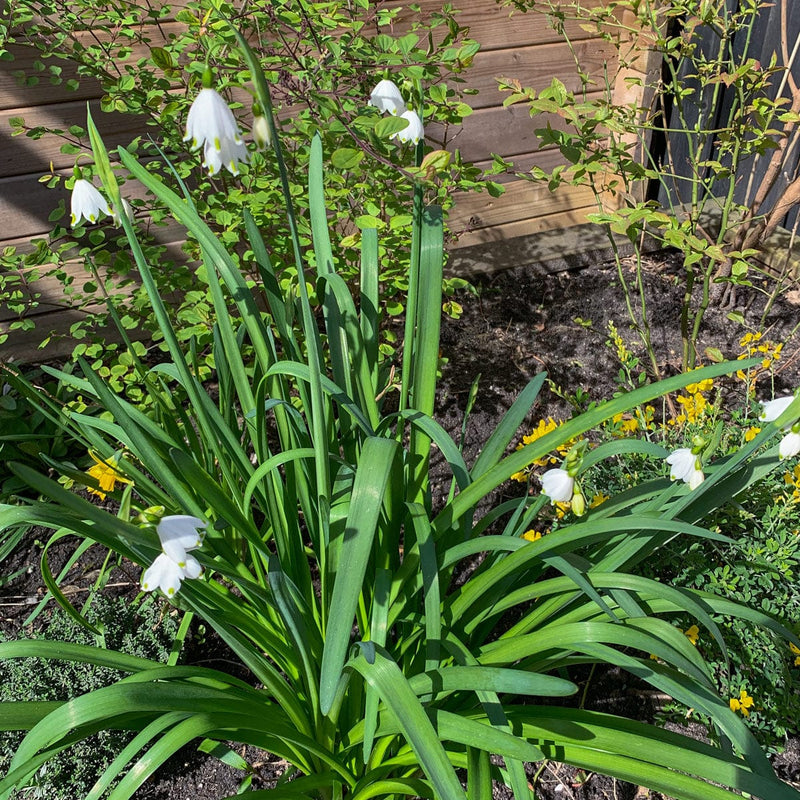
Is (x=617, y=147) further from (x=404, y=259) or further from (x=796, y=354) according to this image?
(x=796, y=354)

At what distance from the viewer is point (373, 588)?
125 centimetres

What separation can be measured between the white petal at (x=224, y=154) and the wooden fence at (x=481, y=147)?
55.2 inches

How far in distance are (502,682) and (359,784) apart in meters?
0.41

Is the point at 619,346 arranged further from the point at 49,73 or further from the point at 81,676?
the point at 49,73

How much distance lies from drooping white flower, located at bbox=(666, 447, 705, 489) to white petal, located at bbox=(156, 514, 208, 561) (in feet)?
2.37

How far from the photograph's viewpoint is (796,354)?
8.05ft

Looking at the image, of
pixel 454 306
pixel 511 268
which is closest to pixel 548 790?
pixel 454 306

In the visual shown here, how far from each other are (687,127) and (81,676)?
Result: 3074mm

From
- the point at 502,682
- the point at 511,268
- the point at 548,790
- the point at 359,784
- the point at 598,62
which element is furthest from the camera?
the point at 511,268

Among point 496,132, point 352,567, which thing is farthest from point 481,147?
point 352,567

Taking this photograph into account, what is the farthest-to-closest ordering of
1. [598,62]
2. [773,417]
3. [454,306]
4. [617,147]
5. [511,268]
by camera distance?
[511,268] → [598,62] → [454,306] → [617,147] → [773,417]

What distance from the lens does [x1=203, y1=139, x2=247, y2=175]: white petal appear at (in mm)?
832

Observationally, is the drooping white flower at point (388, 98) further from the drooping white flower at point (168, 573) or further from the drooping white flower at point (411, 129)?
the drooping white flower at point (168, 573)

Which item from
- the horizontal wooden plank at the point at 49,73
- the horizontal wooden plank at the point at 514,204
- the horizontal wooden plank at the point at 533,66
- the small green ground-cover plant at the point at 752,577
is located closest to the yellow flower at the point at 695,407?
the small green ground-cover plant at the point at 752,577
